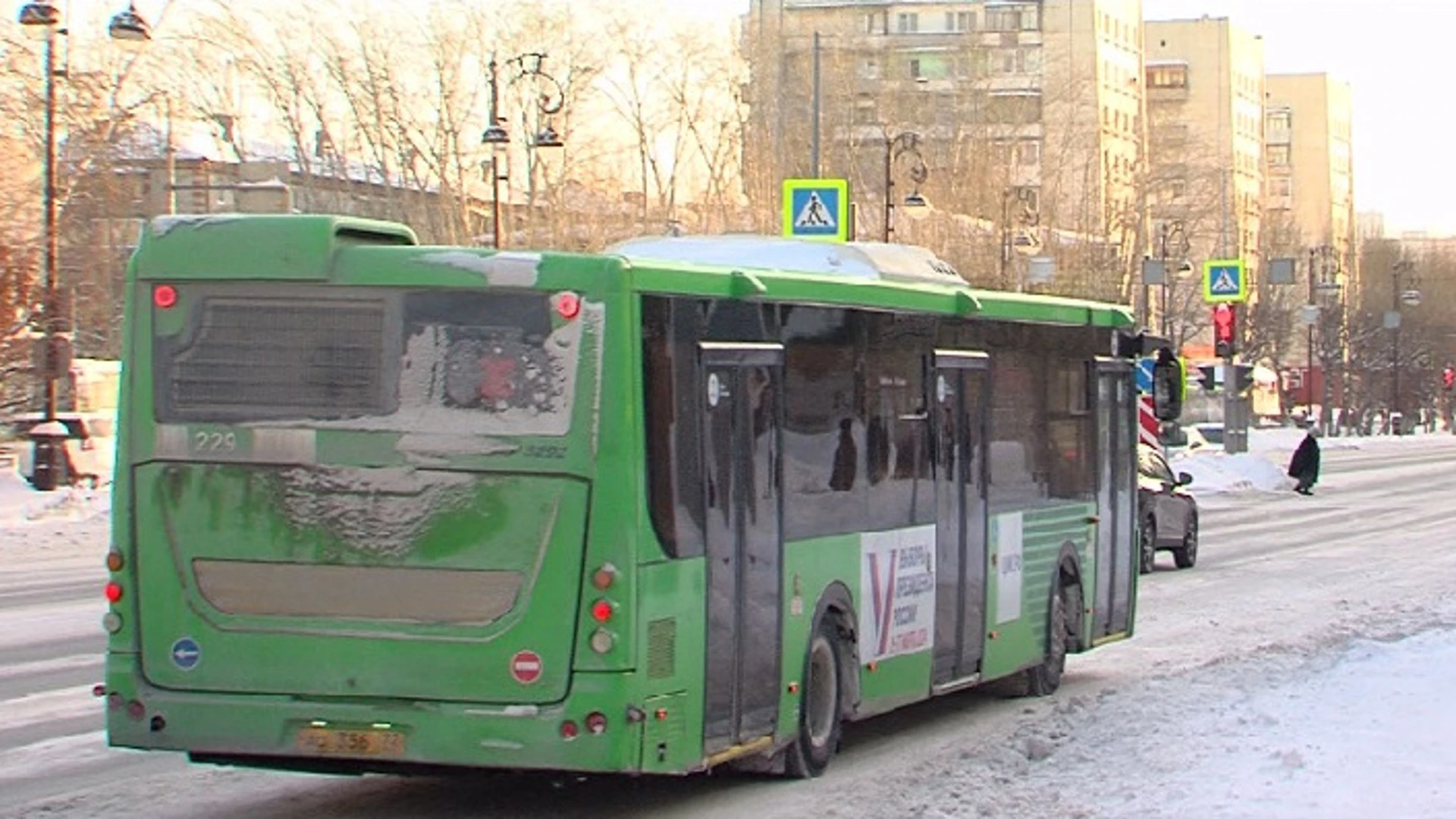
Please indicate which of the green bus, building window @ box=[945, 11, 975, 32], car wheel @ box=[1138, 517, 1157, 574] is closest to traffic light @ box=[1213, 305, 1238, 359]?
car wheel @ box=[1138, 517, 1157, 574]

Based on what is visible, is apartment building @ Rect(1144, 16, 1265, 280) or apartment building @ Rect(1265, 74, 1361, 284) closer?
apartment building @ Rect(1144, 16, 1265, 280)

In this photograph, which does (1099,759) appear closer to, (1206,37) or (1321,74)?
(1206,37)

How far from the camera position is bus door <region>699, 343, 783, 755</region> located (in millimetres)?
10453

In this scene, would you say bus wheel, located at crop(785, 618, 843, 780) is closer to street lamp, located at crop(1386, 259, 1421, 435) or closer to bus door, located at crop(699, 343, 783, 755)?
bus door, located at crop(699, 343, 783, 755)

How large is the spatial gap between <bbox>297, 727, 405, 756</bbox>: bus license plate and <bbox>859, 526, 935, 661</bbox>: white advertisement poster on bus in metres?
3.07

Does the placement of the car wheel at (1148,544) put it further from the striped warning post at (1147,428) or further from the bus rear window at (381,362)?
the bus rear window at (381,362)

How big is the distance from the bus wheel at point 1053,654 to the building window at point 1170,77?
148962 millimetres

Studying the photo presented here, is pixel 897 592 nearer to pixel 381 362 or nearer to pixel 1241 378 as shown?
pixel 381 362

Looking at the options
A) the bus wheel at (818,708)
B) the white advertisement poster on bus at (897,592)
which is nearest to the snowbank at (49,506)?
the white advertisement poster on bus at (897,592)

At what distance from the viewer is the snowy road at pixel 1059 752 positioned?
1055 centimetres

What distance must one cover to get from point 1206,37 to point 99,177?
118032mm

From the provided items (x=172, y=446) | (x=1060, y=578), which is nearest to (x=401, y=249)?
(x=172, y=446)

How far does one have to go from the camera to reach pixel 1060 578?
612 inches

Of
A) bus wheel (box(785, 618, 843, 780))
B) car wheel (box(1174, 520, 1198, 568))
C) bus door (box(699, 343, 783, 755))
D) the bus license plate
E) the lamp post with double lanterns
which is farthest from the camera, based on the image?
the lamp post with double lanterns
